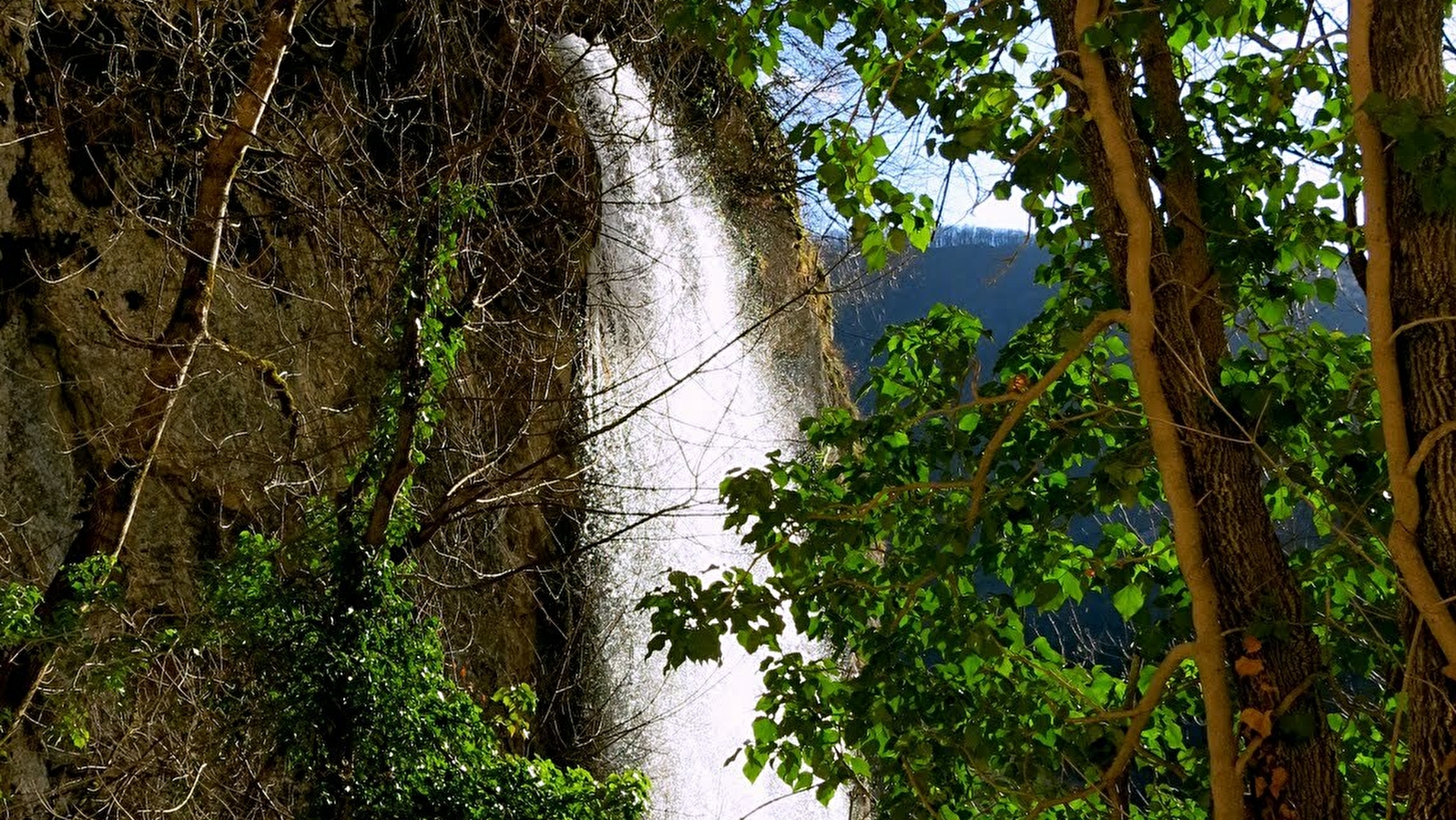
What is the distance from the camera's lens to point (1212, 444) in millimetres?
3248

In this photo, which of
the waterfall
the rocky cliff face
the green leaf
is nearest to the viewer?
the green leaf

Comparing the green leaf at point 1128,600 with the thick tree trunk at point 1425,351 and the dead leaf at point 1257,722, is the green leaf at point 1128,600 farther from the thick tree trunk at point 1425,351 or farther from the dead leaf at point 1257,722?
the thick tree trunk at point 1425,351

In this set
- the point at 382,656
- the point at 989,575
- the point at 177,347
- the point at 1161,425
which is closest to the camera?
the point at 1161,425

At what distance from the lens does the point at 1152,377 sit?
128 inches

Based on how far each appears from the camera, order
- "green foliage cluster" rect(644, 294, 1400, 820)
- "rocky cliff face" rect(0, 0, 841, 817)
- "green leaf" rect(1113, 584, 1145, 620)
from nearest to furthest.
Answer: "green foliage cluster" rect(644, 294, 1400, 820), "green leaf" rect(1113, 584, 1145, 620), "rocky cliff face" rect(0, 0, 841, 817)

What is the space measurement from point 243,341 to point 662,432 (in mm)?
3785

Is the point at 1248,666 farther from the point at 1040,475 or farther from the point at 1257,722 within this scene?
the point at 1040,475

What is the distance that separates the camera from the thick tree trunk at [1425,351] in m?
2.56

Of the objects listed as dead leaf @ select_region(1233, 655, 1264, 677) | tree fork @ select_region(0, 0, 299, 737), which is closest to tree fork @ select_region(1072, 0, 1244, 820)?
dead leaf @ select_region(1233, 655, 1264, 677)

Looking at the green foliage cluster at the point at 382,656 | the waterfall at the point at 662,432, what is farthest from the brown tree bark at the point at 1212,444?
the waterfall at the point at 662,432

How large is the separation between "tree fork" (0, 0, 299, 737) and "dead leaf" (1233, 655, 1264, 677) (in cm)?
483

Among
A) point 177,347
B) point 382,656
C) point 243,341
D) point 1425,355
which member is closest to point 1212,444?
point 1425,355

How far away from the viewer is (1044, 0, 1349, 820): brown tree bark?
3.05 meters

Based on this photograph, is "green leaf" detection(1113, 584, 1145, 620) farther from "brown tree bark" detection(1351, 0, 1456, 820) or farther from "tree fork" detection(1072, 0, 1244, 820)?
"brown tree bark" detection(1351, 0, 1456, 820)
